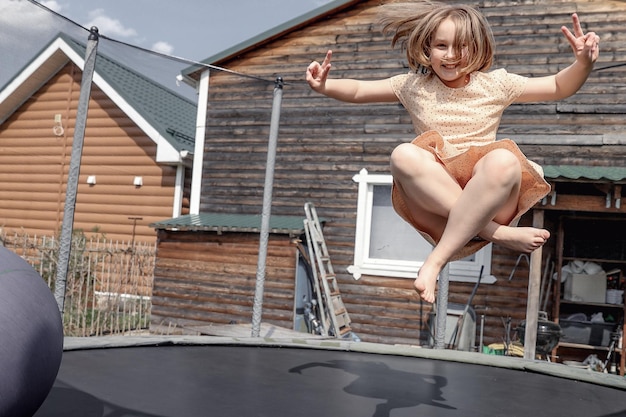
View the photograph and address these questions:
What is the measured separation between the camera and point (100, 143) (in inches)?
374

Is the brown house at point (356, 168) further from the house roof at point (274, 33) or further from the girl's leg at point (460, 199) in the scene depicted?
the girl's leg at point (460, 199)

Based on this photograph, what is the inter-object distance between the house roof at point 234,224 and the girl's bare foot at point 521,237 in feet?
16.8

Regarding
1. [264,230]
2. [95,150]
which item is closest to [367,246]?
[264,230]

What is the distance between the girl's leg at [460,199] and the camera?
162cm

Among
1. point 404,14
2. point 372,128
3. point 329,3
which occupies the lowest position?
point 404,14

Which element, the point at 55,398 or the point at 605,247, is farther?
the point at 605,247

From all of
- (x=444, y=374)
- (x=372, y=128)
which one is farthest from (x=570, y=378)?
(x=372, y=128)

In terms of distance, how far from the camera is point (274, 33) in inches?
→ 305

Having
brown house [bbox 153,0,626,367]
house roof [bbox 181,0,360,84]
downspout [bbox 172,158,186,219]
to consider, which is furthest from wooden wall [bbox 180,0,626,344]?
downspout [bbox 172,158,186,219]

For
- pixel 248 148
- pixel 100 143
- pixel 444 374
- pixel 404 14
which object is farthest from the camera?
pixel 100 143

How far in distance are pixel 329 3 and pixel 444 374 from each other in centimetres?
533

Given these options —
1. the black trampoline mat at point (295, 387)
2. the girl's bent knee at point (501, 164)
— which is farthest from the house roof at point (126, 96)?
the girl's bent knee at point (501, 164)

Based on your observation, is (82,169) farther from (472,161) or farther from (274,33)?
(472,161)

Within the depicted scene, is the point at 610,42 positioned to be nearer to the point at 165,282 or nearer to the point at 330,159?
the point at 330,159
